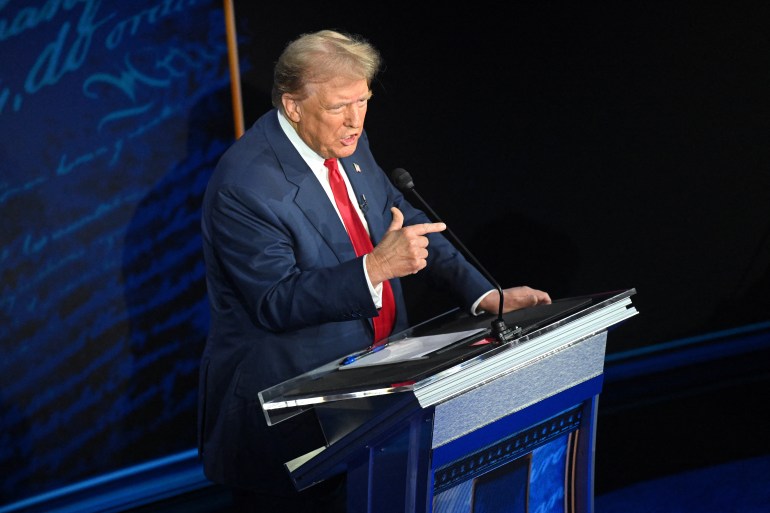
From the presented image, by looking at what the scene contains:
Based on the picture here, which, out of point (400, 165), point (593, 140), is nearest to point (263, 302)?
point (400, 165)

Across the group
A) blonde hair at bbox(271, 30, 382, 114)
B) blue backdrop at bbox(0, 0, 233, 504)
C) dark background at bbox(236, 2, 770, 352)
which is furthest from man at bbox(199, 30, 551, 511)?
dark background at bbox(236, 2, 770, 352)

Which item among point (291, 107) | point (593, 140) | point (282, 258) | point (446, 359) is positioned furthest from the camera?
point (593, 140)

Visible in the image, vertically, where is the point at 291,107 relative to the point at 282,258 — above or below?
above

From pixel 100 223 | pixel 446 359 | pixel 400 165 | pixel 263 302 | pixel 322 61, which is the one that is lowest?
pixel 446 359

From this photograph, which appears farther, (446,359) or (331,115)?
(331,115)

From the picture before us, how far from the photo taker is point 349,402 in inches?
63.4

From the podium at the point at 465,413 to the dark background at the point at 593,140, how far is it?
4.93 ft

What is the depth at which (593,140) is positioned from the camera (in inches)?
144

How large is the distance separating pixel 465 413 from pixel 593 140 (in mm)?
2243

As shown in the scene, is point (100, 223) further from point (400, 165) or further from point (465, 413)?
point (465, 413)

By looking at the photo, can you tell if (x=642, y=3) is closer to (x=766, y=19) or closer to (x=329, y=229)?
(x=766, y=19)

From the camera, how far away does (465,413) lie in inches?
63.9

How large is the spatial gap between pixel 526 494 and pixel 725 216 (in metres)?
2.46

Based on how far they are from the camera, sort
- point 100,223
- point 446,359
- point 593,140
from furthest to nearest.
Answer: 1. point 593,140
2. point 100,223
3. point 446,359
